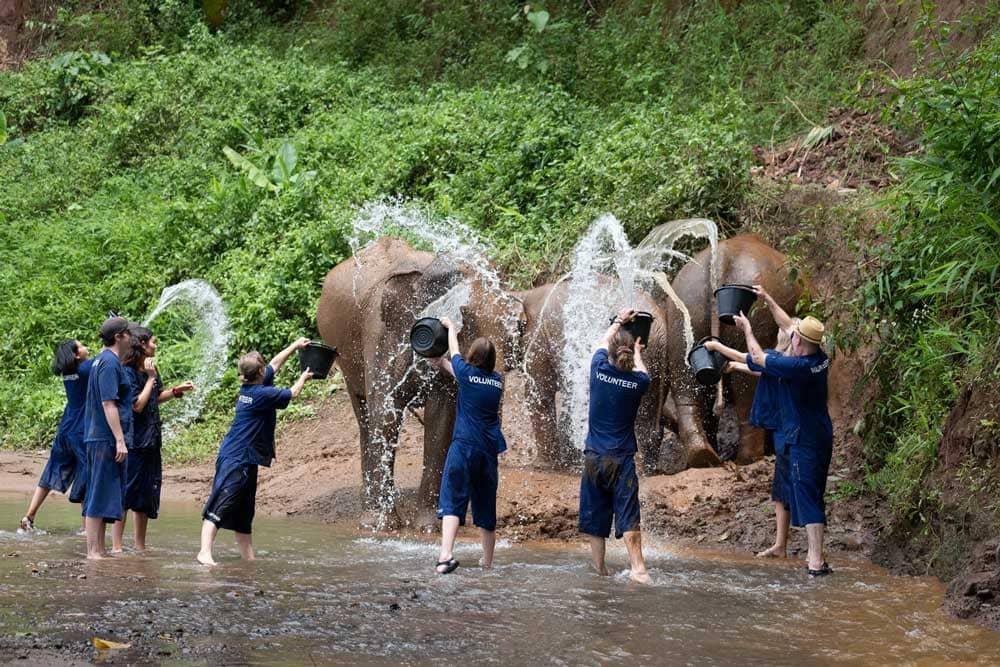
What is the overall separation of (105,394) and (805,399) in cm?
452

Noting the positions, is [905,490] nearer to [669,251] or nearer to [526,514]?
[526,514]

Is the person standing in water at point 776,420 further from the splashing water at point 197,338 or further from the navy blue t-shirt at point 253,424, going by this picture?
the splashing water at point 197,338

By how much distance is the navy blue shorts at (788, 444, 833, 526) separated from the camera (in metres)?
8.78

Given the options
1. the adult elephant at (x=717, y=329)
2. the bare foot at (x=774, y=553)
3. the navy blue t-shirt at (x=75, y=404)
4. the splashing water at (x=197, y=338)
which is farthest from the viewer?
the splashing water at (x=197, y=338)

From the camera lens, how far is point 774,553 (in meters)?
9.44

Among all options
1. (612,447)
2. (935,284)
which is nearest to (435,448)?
(612,447)

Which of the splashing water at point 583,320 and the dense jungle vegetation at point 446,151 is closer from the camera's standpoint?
the dense jungle vegetation at point 446,151

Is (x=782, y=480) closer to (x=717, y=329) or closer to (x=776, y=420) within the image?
(x=776, y=420)

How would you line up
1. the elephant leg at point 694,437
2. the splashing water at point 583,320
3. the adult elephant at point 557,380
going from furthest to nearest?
the splashing water at point 583,320
the adult elephant at point 557,380
the elephant leg at point 694,437

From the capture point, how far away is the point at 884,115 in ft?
32.4

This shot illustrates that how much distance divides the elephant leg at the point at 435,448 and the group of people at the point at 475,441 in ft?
4.80

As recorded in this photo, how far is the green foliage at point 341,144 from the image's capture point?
14977 mm

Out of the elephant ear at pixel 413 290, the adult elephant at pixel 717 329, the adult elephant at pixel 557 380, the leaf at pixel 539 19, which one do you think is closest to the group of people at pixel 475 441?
the elephant ear at pixel 413 290

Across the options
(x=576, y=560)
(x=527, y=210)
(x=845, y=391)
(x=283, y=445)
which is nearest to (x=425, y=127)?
(x=527, y=210)
